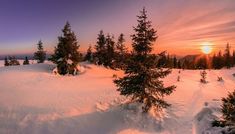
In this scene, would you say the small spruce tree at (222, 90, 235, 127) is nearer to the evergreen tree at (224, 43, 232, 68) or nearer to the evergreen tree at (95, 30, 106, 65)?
the evergreen tree at (95, 30, 106, 65)

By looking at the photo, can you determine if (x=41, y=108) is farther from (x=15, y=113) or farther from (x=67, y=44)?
(x=67, y=44)

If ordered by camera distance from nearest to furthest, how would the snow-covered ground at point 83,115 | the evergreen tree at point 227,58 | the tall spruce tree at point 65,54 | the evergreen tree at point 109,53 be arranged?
the snow-covered ground at point 83,115, the tall spruce tree at point 65,54, the evergreen tree at point 109,53, the evergreen tree at point 227,58

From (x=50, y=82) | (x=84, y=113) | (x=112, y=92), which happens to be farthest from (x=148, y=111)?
(x=50, y=82)

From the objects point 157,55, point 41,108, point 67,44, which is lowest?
point 41,108

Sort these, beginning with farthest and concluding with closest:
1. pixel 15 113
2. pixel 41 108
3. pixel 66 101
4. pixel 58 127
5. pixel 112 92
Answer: pixel 112 92, pixel 66 101, pixel 41 108, pixel 15 113, pixel 58 127

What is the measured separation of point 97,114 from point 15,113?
21.7ft

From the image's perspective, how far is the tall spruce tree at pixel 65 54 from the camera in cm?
3666

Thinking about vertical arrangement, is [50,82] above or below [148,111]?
above

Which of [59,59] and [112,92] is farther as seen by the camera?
[59,59]

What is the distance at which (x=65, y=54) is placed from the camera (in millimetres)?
36781

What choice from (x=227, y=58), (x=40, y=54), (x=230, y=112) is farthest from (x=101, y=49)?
(x=227, y=58)

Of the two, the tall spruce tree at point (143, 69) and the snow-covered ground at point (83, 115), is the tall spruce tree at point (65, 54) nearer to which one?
the snow-covered ground at point (83, 115)

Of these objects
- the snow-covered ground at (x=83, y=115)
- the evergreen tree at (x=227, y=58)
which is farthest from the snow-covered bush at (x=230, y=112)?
the evergreen tree at (x=227, y=58)

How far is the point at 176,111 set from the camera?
21.5 meters
